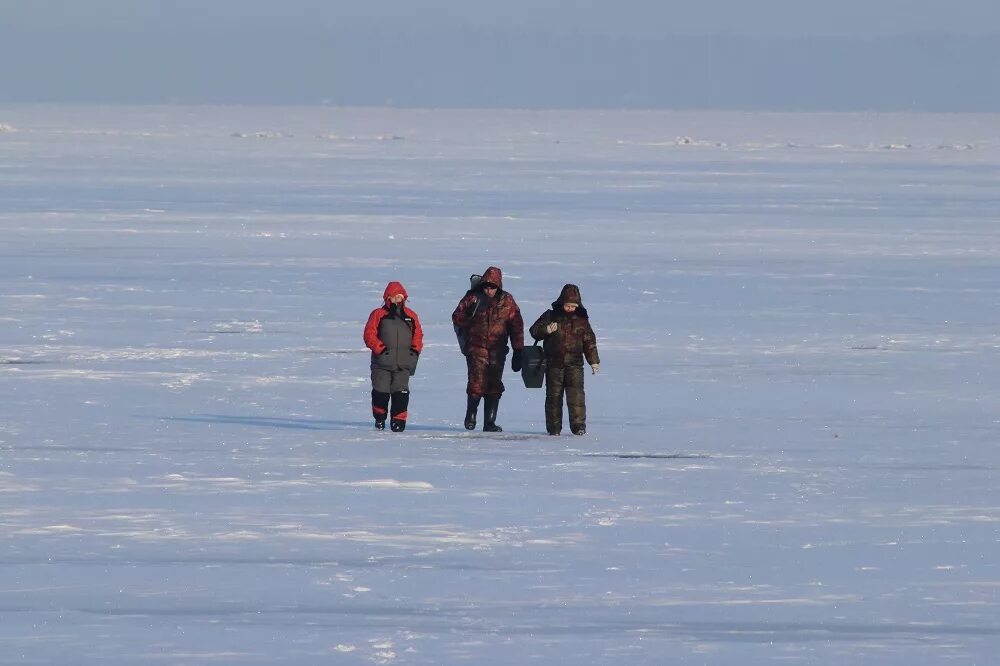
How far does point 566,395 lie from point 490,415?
0.46 meters

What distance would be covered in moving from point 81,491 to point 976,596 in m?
3.98

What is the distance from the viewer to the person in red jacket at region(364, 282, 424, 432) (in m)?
10.8

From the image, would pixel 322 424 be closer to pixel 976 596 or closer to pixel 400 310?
pixel 400 310

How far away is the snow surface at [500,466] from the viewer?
6.82 meters

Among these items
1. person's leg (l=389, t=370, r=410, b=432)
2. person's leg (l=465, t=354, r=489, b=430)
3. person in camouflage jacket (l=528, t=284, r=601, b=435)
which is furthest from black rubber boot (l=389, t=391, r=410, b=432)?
person in camouflage jacket (l=528, t=284, r=601, b=435)

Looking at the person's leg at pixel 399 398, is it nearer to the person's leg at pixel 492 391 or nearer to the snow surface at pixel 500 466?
the snow surface at pixel 500 466

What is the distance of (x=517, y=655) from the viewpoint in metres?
6.42

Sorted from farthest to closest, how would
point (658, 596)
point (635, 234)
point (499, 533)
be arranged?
point (635, 234) < point (499, 533) < point (658, 596)

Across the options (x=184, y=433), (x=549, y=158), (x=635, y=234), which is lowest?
(x=184, y=433)

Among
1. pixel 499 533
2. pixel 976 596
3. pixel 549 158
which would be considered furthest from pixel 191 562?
pixel 549 158

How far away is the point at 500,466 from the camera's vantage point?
396 inches

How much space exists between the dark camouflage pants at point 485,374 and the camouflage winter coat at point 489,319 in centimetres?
3

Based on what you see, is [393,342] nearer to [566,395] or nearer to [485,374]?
[485,374]

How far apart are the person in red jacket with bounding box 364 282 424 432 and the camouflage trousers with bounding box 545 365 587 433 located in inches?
27.9
